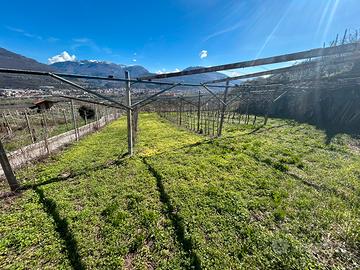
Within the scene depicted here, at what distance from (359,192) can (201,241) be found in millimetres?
4127

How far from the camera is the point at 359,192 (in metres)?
3.96

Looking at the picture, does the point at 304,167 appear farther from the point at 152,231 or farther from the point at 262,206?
the point at 152,231

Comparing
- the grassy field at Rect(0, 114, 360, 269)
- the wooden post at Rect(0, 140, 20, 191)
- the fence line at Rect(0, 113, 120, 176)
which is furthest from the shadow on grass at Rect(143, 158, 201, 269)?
the fence line at Rect(0, 113, 120, 176)

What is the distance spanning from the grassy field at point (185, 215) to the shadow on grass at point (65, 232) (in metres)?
0.02

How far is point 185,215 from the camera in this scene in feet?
10.4

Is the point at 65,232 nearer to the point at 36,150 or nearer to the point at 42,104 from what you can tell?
the point at 36,150

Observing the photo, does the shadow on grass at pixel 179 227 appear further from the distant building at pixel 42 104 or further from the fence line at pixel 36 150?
the distant building at pixel 42 104

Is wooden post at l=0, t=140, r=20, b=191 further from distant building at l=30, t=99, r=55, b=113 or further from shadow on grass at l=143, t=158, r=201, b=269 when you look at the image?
distant building at l=30, t=99, r=55, b=113

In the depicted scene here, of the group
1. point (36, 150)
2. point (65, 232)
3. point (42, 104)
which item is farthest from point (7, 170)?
point (42, 104)

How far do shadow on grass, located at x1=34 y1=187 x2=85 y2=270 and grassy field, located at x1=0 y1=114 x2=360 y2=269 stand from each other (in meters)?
0.02

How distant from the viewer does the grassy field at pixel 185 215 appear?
2377 mm

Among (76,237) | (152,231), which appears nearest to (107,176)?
(76,237)

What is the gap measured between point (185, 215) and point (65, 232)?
6.62 feet

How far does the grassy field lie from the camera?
7.80ft
